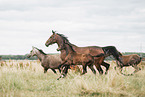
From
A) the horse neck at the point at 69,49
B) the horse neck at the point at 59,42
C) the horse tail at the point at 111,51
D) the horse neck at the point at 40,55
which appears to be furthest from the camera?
the horse neck at the point at 40,55

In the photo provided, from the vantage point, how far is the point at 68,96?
21.0ft

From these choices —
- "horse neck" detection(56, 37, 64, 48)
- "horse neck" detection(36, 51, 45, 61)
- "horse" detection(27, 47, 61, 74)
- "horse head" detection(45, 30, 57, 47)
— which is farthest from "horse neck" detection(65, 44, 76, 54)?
"horse neck" detection(36, 51, 45, 61)

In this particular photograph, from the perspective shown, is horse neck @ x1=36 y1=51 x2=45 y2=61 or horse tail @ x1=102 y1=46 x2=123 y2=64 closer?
horse tail @ x1=102 y1=46 x2=123 y2=64

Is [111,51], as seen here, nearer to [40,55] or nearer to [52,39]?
[52,39]

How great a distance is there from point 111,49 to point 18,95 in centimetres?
557

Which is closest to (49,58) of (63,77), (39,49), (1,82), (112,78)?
(39,49)

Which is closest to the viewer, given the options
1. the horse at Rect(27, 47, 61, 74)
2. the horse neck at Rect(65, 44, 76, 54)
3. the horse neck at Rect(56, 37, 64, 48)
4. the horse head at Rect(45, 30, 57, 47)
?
the horse neck at Rect(65, 44, 76, 54)

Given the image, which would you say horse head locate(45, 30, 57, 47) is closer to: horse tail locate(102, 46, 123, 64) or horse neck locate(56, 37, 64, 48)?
horse neck locate(56, 37, 64, 48)

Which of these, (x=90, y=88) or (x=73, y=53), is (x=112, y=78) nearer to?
(x=90, y=88)

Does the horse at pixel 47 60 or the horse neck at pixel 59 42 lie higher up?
the horse neck at pixel 59 42

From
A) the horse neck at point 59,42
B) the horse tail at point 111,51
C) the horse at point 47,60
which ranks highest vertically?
the horse neck at point 59,42

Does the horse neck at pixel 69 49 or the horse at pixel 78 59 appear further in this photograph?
the horse neck at pixel 69 49

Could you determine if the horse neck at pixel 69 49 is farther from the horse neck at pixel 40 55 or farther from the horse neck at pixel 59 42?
the horse neck at pixel 40 55

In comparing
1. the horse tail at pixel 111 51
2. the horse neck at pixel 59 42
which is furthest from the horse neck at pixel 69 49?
the horse tail at pixel 111 51
